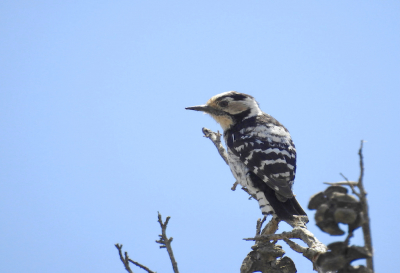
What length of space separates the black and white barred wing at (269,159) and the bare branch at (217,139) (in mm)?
571

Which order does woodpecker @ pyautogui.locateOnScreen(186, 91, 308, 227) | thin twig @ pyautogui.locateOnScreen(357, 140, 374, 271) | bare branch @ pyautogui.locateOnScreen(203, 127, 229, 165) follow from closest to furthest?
thin twig @ pyautogui.locateOnScreen(357, 140, 374, 271)
woodpecker @ pyautogui.locateOnScreen(186, 91, 308, 227)
bare branch @ pyautogui.locateOnScreen(203, 127, 229, 165)

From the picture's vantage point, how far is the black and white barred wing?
201 inches

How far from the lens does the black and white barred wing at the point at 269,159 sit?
511cm

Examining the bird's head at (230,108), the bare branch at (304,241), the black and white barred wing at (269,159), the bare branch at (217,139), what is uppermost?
the bird's head at (230,108)

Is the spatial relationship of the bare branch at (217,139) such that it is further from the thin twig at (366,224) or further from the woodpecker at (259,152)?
the thin twig at (366,224)

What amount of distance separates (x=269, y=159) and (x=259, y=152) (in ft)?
0.69

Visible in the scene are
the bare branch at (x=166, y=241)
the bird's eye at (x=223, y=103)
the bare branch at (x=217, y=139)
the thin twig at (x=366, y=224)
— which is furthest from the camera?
the bird's eye at (x=223, y=103)

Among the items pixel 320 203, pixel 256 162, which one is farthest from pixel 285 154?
pixel 320 203

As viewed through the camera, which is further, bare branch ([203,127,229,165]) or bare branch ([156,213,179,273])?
bare branch ([203,127,229,165])

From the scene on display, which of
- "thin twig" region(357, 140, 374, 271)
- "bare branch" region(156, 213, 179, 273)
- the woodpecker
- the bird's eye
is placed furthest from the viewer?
the bird's eye

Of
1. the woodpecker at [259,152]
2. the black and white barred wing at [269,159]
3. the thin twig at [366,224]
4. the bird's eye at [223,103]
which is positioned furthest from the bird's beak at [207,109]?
the thin twig at [366,224]

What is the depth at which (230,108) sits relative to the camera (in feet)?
22.5

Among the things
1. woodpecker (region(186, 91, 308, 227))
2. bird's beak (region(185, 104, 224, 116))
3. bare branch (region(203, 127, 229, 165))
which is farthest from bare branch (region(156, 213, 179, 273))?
bird's beak (region(185, 104, 224, 116))

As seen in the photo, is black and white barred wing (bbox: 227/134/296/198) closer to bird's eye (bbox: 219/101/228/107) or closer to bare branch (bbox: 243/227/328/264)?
bird's eye (bbox: 219/101/228/107)
